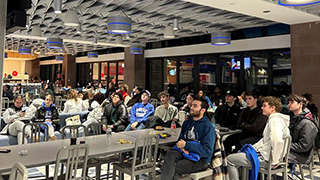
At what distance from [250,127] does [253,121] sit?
239mm

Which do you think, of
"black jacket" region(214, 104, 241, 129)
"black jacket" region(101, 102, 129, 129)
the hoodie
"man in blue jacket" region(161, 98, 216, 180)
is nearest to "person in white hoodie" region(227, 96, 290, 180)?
the hoodie

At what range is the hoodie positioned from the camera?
3.33m

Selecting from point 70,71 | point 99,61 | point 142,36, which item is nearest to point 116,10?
point 142,36

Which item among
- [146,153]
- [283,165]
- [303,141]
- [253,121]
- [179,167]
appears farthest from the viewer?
[253,121]

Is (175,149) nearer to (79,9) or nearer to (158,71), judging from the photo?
(79,9)

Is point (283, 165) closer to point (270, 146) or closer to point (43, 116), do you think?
point (270, 146)

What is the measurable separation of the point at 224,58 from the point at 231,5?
4.82m

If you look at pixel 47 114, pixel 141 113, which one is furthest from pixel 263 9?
pixel 47 114

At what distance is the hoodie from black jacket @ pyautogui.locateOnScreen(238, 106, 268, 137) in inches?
37.3

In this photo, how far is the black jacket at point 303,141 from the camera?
373 cm

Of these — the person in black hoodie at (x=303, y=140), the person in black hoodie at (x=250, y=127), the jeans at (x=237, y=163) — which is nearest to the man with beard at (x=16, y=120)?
the jeans at (x=237, y=163)

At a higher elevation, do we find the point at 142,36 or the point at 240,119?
the point at 142,36

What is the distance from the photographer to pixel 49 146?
10.9ft

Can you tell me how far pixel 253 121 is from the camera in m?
4.80
